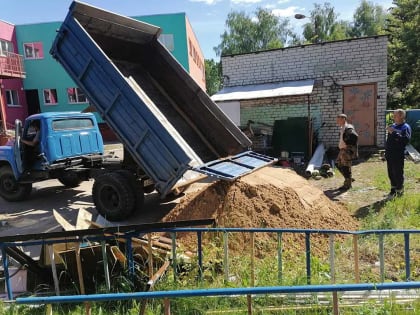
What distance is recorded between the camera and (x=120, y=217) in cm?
636

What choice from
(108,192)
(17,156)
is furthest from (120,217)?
(17,156)

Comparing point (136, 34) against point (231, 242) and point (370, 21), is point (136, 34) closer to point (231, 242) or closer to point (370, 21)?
point (231, 242)

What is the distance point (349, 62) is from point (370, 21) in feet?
137

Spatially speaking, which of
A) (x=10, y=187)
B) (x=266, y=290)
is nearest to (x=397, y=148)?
(x=266, y=290)

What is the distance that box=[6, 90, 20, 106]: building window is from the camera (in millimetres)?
23788

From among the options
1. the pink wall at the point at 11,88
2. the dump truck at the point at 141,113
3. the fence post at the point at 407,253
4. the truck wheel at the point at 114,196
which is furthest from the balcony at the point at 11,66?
the fence post at the point at 407,253

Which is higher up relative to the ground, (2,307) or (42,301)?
(42,301)

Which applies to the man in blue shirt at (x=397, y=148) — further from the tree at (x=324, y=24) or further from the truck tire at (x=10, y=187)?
the tree at (x=324, y=24)

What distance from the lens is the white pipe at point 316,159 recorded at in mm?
9521

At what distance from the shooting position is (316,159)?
10.7 meters

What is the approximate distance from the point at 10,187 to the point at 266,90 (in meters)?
8.22

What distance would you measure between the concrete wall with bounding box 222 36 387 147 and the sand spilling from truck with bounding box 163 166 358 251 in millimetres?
7435

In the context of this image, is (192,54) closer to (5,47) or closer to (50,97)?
(50,97)

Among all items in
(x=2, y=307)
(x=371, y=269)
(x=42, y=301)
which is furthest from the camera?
(x=371, y=269)
